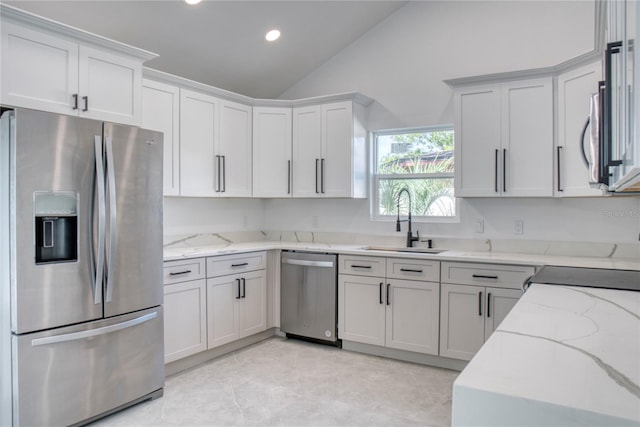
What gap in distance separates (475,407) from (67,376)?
7.71 feet

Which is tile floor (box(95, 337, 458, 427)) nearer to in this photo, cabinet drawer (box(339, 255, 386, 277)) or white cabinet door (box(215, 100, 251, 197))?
cabinet drawer (box(339, 255, 386, 277))

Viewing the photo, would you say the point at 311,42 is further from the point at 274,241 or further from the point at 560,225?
the point at 560,225

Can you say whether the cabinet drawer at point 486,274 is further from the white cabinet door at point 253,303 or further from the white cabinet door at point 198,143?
the white cabinet door at point 198,143

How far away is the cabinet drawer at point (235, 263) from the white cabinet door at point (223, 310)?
6 cm

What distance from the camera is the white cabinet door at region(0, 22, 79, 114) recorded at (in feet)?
7.58

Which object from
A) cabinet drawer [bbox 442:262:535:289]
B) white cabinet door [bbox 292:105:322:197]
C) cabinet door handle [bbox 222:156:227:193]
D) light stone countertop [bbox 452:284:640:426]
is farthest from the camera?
white cabinet door [bbox 292:105:322:197]

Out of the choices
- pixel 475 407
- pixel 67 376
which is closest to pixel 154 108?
pixel 67 376

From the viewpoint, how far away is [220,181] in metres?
3.97

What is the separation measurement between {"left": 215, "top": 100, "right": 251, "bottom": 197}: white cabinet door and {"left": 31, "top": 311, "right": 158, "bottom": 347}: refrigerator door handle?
1527 millimetres

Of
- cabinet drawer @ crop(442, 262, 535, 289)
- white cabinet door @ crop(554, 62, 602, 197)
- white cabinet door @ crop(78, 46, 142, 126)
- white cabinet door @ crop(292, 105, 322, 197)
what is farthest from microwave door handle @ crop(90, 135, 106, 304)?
white cabinet door @ crop(554, 62, 602, 197)

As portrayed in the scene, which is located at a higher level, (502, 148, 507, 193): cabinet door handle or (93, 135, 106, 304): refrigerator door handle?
(502, 148, 507, 193): cabinet door handle

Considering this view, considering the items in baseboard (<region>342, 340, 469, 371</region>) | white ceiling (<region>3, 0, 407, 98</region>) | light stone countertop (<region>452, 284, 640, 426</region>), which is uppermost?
white ceiling (<region>3, 0, 407, 98</region>)

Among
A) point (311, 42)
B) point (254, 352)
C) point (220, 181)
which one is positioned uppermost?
point (311, 42)

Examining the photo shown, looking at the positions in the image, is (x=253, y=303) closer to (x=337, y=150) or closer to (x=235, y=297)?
(x=235, y=297)
